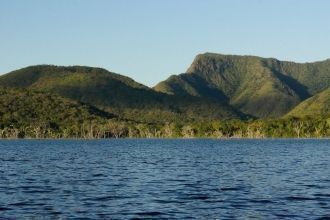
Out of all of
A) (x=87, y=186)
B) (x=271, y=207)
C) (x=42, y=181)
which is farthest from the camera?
(x=42, y=181)

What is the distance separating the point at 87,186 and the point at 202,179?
15.9 metres

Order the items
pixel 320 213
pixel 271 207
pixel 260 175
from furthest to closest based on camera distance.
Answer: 1. pixel 260 175
2. pixel 271 207
3. pixel 320 213

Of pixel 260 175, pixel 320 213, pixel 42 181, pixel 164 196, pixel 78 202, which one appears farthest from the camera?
pixel 260 175

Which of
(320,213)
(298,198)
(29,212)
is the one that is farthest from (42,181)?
(320,213)

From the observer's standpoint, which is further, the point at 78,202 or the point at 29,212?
the point at 78,202

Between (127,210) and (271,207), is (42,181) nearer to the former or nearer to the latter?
(127,210)

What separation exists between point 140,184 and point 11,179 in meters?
16.4

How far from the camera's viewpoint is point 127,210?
46406 millimetres

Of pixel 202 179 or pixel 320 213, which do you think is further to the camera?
pixel 202 179

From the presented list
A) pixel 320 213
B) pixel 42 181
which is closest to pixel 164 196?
pixel 320 213

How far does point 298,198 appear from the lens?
53.5 meters

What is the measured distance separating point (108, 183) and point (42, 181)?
26.9ft

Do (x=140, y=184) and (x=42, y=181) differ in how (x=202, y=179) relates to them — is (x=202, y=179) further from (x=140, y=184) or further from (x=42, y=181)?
(x=42, y=181)

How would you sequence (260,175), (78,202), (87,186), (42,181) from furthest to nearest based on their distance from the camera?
1. (260,175)
2. (42,181)
3. (87,186)
4. (78,202)
